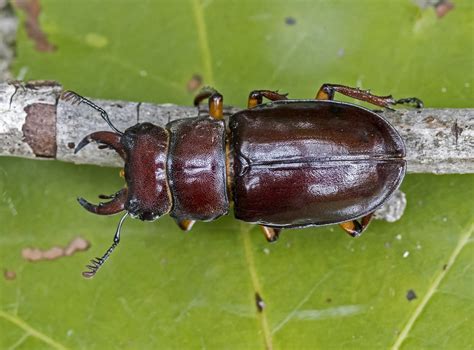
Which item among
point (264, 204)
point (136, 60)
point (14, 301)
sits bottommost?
point (14, 301)

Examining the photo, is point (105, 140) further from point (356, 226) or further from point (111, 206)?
point (356, 226)

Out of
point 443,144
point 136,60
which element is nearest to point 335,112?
point 443,144

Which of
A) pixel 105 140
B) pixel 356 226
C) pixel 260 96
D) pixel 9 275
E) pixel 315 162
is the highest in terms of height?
pixel 260 96

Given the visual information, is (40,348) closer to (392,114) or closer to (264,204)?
(264,204)

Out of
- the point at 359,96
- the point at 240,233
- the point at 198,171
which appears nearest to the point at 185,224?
the point at 240,233

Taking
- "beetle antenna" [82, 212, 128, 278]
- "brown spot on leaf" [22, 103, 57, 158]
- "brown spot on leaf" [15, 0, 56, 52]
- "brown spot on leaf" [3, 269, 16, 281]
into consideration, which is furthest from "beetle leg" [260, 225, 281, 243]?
"brown spot on leaf" [15, 0, 56, 52]

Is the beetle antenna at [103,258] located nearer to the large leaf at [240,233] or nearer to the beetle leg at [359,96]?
the large leaf at [240,233]
